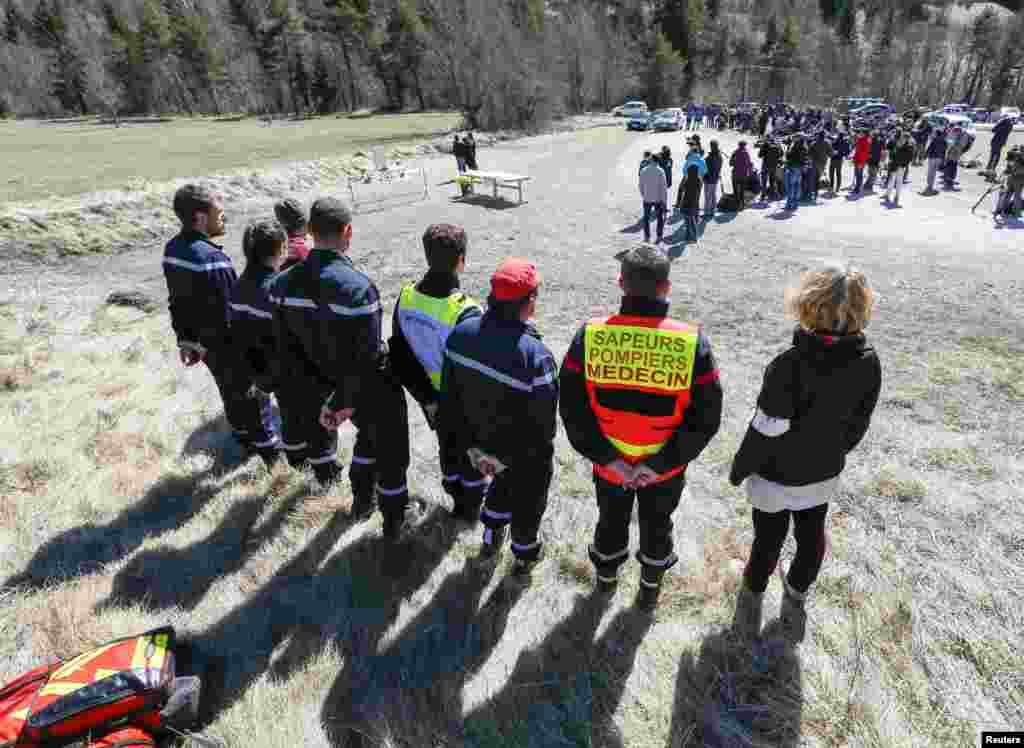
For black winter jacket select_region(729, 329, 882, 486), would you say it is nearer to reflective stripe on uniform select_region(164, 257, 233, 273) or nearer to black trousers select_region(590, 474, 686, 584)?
black trousers select_region(590, 474, 686, 584)

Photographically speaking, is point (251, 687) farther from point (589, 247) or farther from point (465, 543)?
point (589, 247)

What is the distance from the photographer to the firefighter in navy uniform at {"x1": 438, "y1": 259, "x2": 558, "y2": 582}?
249 centimetres

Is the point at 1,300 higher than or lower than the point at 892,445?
higher

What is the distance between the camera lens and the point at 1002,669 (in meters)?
2.55

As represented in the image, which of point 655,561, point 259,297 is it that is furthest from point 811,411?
point 259,297

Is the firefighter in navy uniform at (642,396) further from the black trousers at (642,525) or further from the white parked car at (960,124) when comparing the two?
the white parked car at (960,124)

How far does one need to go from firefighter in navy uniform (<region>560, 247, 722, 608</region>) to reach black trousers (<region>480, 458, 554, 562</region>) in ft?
1.06

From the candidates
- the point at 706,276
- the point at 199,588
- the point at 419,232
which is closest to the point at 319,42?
the point at 419,232

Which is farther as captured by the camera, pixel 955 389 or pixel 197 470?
pixel 955 389

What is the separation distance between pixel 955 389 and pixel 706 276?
4161mm

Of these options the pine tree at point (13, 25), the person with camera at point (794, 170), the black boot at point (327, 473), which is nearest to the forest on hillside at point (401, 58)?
the pine tree at point (13, 25)

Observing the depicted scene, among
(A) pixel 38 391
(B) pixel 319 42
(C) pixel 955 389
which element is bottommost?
(C) pixel 955 389

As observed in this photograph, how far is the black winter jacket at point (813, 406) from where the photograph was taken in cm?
215

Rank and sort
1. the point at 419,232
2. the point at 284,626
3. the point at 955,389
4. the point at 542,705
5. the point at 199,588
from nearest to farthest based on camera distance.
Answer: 1. the point at 542,705
2. the point at 284,626
3. the point at 199,588
4. the point at 955,389
5. the point at 419,232
